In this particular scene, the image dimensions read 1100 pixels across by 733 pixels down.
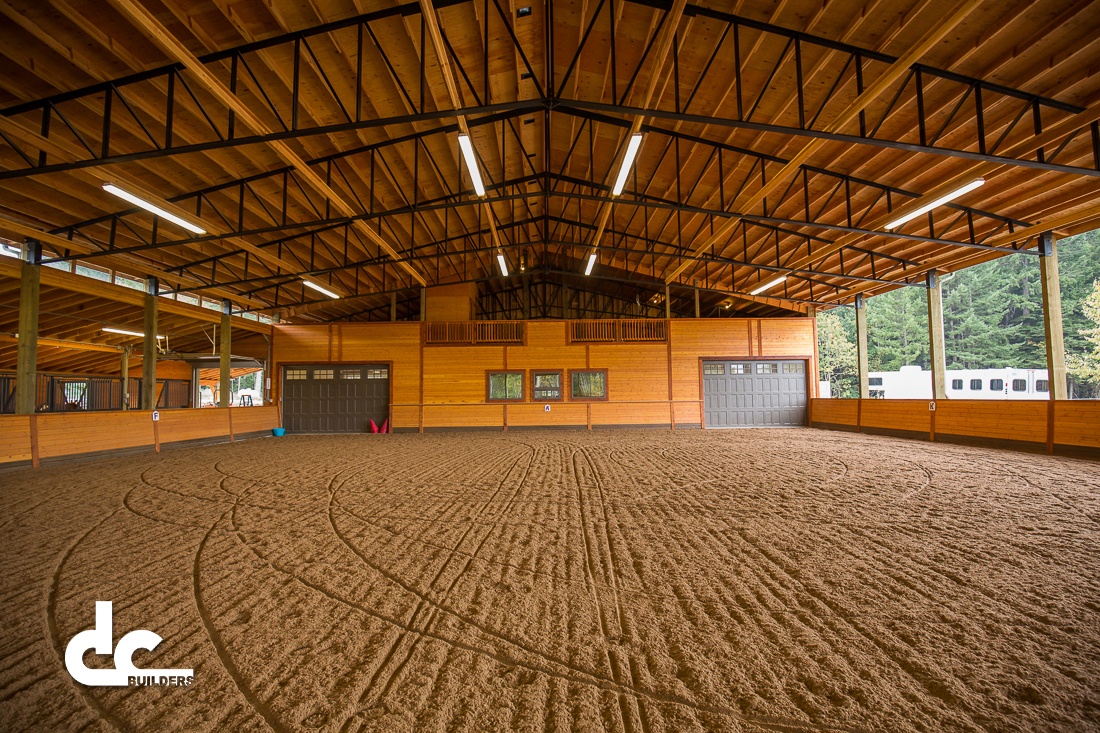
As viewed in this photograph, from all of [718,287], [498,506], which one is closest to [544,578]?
[498,506]

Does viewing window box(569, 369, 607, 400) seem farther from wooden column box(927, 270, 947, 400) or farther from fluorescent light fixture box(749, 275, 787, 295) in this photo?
wooden column box(927, 270, 947, 400)

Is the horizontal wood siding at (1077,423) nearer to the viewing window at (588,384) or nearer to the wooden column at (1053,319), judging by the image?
the wooden column at (1053,319)

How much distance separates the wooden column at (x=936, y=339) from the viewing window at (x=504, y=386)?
11.8 metres

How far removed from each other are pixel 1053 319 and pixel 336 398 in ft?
63.2

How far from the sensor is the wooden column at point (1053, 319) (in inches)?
351

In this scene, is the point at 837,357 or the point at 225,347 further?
the point at 837,357

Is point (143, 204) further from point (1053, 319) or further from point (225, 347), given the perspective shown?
point (1053, 319)

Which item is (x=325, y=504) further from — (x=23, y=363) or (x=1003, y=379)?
(x=1003, y=379)

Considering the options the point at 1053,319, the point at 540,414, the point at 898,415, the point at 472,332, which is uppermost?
the point at 472,332

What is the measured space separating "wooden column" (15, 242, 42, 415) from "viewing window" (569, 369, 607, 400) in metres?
12.9

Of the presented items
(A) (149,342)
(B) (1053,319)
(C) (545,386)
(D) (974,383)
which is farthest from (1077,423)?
(A) (149,342)

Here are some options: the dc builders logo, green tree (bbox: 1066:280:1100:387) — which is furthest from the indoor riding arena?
green tree (bbox: 1066:280:1100:387)

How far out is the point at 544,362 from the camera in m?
15.5

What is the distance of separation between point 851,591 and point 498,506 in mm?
3273
